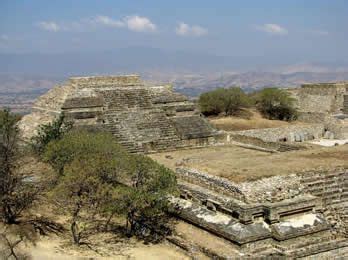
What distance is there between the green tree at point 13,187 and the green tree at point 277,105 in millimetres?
19953

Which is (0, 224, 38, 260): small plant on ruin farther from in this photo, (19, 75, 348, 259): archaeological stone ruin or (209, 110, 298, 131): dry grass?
(209, 110, 298, 131): dry grass

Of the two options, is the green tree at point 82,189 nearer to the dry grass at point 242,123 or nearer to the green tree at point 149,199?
the green tree at point 149,199

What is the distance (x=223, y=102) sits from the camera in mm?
31031

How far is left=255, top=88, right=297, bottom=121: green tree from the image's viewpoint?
105 ft

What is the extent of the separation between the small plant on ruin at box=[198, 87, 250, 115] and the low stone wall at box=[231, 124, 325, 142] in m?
4.76

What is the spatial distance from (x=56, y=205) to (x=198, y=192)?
361 cm

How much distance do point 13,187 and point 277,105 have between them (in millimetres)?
21399

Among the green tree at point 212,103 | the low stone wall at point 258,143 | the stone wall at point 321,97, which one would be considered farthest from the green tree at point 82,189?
the stone wall at point 321,97

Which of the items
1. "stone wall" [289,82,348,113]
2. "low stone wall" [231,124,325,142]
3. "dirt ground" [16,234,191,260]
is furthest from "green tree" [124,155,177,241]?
"stone wall" [289,82,348,113]

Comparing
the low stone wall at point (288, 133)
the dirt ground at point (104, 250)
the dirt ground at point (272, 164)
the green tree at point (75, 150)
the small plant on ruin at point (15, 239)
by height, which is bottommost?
the dirt ground at point (104, 250)

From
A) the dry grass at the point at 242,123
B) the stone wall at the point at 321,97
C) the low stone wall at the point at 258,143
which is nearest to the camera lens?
the low stone wall at the point at 258,143

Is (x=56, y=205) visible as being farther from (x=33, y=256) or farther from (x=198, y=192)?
(x=198, y=192)

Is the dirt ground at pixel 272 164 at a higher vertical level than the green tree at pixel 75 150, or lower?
lower

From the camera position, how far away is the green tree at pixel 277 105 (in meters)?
32.1
